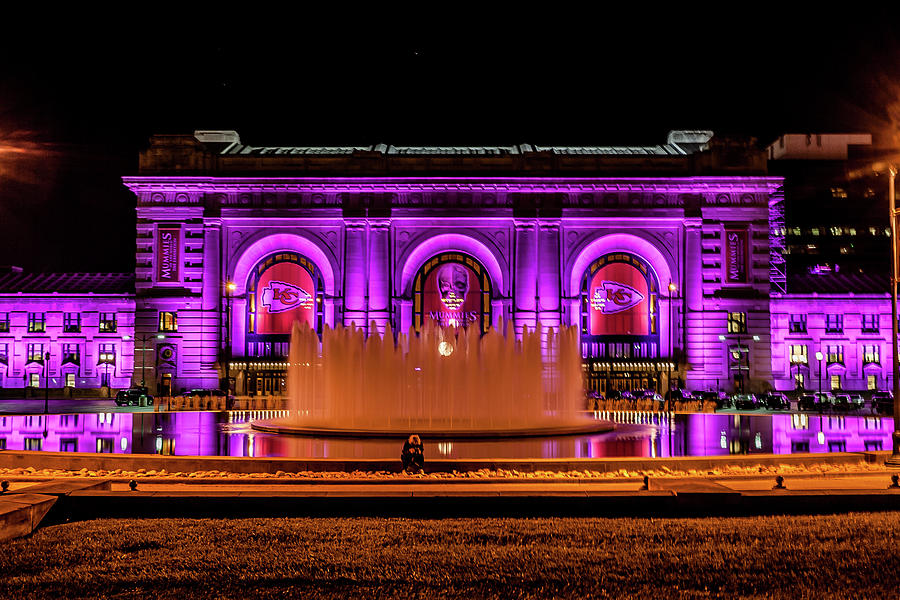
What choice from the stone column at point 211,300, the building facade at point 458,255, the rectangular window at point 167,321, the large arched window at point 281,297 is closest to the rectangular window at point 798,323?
the building facade at point 458,255

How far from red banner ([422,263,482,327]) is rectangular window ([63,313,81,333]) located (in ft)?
Answer: 104

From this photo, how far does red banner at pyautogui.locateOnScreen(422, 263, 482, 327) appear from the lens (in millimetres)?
74938

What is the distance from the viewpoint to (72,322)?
255ft

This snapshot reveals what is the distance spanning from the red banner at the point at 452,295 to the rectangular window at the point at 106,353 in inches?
1112

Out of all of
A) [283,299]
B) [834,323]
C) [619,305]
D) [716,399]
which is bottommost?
[716,399]

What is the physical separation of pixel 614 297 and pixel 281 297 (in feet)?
95.8

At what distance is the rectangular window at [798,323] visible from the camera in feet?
254

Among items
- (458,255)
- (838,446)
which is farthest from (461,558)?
(458,255)

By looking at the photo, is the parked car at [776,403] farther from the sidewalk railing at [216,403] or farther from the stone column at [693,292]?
the sidewalk railing at [216,403]

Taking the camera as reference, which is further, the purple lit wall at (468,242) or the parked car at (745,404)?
the purple lit wall at (468,242)

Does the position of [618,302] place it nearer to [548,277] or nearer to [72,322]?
[548,277]

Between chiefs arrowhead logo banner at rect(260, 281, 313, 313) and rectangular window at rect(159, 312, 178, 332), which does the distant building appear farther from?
chiefs arrowhead logo banner at rect(260, 281, 313, 313)

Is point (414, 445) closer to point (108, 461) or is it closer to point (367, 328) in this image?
point (108, 461)

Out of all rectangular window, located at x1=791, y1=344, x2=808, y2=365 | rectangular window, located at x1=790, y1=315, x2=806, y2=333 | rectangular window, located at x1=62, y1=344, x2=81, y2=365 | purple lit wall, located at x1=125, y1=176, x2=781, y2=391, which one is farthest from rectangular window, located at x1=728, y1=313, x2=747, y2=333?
rectangular window, located at x1=62, y1=344, x2=81, y2=365
